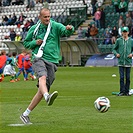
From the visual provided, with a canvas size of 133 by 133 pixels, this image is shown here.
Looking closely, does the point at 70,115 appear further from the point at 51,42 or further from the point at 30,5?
the point at 30,5

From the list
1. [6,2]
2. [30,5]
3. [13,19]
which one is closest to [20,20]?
[13,19]

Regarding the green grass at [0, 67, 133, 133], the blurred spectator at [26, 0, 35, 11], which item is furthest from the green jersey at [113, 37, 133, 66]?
the blurred spectator at [26, 0, 35, 11]

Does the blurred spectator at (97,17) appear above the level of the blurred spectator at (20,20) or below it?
above

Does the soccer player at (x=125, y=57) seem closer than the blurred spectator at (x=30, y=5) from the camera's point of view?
Yes

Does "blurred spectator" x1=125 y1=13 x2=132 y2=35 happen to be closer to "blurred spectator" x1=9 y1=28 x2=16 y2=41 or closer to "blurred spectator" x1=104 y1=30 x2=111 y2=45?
"blurred spectator" x1=104 y1=30 x2=111 y2=45

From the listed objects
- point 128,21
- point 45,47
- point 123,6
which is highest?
point 45,47

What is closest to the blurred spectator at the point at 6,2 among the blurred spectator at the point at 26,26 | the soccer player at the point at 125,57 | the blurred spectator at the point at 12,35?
the blurred spectator at the point at 26,26

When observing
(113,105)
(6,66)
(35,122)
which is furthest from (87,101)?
(6,66)

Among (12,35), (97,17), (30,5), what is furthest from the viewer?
(30,5)

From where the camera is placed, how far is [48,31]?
11.9m

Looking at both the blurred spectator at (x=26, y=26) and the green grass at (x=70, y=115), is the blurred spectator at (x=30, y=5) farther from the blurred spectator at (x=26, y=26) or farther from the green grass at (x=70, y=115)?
the green grass at (x=70, y=115)

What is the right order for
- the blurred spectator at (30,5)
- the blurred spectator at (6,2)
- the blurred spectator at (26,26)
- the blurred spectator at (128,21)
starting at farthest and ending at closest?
the blurred spectator at (6,2), the blurred spectator at (30,5), the blurred spectator at (26,26), the blurred spectator at (128,21)

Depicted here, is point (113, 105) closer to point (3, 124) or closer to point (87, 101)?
point (87, 101)

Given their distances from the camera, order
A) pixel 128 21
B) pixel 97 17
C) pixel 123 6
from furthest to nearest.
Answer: pixel 97 17 < pixel 123 6 < pixel 128 21
